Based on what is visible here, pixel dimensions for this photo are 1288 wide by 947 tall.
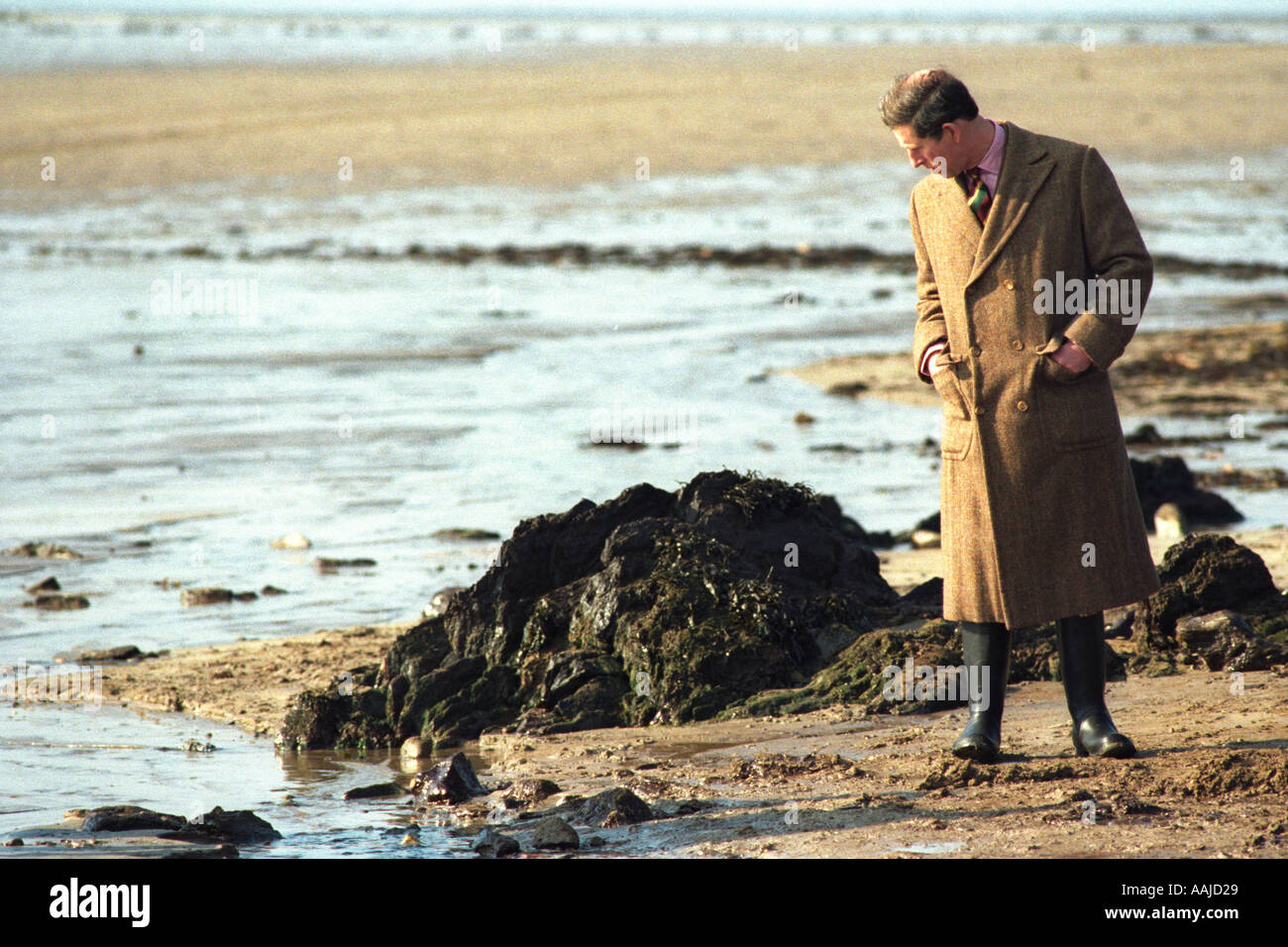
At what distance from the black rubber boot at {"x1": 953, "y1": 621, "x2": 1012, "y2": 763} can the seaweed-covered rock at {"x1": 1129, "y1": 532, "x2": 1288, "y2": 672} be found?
154 cm

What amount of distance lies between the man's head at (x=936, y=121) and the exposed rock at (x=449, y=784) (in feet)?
8.04

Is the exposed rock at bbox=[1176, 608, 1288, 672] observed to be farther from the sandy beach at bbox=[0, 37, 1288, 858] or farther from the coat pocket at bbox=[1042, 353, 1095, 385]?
the coat pocket at bbox=[1042, 353, 1095, 385]

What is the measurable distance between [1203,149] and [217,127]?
71.8 feet

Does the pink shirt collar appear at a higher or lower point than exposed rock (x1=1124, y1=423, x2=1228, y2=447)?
higher

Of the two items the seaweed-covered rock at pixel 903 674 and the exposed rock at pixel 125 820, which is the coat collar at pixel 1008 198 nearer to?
the seaweed-covered rock at pixel 903 674

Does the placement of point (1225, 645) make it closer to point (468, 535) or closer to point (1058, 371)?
point (1058, 371)

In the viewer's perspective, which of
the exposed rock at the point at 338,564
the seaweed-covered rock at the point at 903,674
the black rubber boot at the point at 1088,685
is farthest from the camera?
the exposed rock at the point at 338,564

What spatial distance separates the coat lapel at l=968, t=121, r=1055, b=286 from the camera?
193 inches

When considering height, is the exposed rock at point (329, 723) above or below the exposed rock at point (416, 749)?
above

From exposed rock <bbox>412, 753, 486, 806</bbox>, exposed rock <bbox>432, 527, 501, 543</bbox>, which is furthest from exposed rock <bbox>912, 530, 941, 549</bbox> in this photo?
exposed rock <bbox>412, 753, 486, 806</bbox>

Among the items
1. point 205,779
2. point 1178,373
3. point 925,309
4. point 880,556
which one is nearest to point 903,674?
point 925,309

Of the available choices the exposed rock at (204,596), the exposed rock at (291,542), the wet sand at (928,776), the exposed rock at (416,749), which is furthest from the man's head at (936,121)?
the exposed rock at (291,542)

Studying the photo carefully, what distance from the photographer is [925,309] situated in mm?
5199

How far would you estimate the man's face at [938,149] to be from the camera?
4879mm
